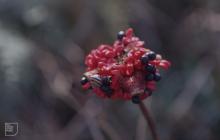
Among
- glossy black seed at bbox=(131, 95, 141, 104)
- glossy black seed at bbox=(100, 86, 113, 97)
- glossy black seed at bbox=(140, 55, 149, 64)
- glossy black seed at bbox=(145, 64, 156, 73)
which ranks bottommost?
glossy black seed at bbox=(131, 95, 141, 104)

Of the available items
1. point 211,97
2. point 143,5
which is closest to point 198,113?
point 211,97

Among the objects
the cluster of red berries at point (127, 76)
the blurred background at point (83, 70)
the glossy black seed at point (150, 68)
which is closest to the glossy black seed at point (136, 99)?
the cluster of red berries at point (127, 76)

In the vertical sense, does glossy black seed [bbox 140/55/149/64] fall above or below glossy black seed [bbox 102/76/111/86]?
above

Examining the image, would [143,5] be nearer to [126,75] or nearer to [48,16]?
[48,16]

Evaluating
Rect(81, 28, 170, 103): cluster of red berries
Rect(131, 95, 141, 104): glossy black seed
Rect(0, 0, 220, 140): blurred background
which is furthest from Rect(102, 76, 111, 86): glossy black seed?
Rect(0, 0, 220, 140): blurred background

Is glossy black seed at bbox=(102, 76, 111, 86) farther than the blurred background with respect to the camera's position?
No

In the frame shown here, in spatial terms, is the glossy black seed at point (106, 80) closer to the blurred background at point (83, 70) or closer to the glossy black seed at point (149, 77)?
the glossy black seed at point (149, 77)

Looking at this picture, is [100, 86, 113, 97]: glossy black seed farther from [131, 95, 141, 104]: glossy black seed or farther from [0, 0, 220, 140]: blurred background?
[0, 0, 220, 140]: blurred background

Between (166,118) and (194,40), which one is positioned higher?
(194,40)

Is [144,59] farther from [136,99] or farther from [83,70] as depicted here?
[83,70]
